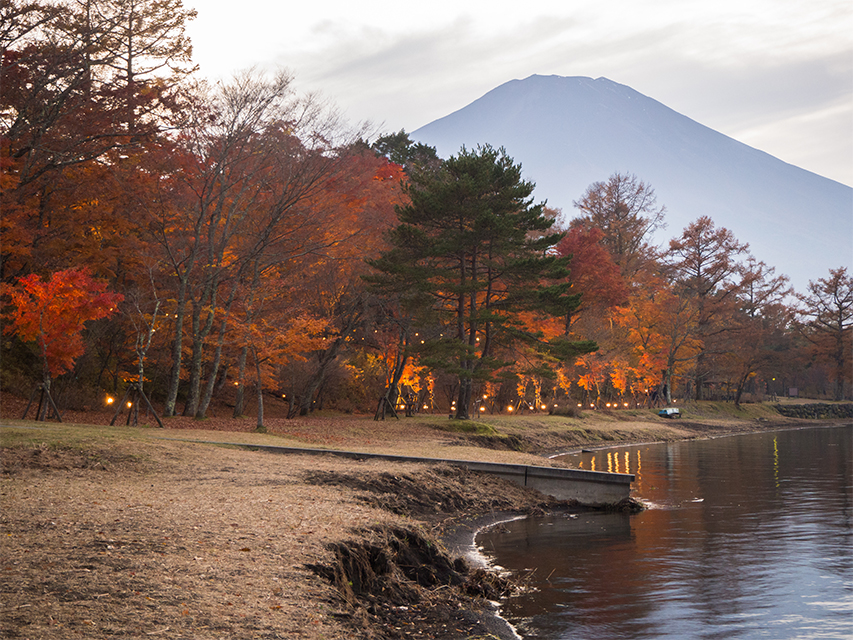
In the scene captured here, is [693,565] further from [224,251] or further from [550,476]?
[224,251]

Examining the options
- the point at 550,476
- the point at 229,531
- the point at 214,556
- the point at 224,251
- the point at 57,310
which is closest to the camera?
the point at 214,556

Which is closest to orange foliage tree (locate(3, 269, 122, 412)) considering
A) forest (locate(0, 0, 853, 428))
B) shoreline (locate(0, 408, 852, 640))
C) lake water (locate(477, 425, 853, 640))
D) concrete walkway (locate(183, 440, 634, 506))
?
forest (locate(0, 0, 853, 428))

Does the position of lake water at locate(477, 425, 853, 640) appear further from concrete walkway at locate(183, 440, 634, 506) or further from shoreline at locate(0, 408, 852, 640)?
shoreline at locate(0, 408, 852, 640)

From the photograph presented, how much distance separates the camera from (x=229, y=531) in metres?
8.42

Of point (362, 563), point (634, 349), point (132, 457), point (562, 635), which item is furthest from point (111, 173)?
point (634, 349)

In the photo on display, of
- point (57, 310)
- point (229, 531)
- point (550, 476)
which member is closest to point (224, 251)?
point (57, 310)

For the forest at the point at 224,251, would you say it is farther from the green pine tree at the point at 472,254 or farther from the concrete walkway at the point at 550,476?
the concrete walkway at the point at 550,476

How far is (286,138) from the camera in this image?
26.3m

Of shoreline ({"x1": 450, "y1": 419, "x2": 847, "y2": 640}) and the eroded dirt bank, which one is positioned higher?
the eroded dirt bank

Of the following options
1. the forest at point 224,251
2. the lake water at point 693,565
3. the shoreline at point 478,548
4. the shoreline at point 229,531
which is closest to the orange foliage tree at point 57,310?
the forest at point 224,251

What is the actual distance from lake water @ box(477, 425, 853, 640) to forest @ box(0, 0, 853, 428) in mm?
12863

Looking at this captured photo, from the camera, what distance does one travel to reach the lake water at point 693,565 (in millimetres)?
8477

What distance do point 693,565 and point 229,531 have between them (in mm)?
7387

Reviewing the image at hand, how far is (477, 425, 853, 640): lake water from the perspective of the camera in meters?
8.48
